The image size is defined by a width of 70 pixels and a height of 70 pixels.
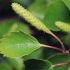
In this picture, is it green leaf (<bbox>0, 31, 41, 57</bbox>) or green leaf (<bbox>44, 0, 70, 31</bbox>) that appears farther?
green leaf (<bbox>44, 0, 70, 31</bbox>)

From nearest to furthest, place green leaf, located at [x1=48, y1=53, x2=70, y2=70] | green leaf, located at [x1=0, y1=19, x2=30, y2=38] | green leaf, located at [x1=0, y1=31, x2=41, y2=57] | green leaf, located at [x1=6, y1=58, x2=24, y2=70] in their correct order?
green leaf, located at [x1=0, y1=31, x2=41, y2=57] < green leaf, located at [x1=48, y1=53, x2=70, y2=70] < green leaf, located at [x1=6, y1=58, x2=24, y2=70] < green leaf, located at [x1=0, y1=19, x2=30, y2=38]

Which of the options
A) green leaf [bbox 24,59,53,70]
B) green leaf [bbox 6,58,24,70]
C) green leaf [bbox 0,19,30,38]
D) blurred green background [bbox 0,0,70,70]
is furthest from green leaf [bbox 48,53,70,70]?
green leaf [bbox 0,19,30,38]

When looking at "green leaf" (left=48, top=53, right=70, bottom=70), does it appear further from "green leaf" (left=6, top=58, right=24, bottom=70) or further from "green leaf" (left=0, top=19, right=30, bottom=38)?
"green leaf" (left=0, top=19, right=30, bottom=38)

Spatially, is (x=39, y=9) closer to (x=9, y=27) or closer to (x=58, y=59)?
(x=9, y=27)

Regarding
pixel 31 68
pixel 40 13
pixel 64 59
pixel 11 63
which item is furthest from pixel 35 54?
pixel 31 68

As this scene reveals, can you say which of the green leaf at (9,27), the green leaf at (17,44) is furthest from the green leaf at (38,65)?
the green leaf at (9,27)

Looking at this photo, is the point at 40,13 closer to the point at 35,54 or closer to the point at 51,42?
the point at 35,54
